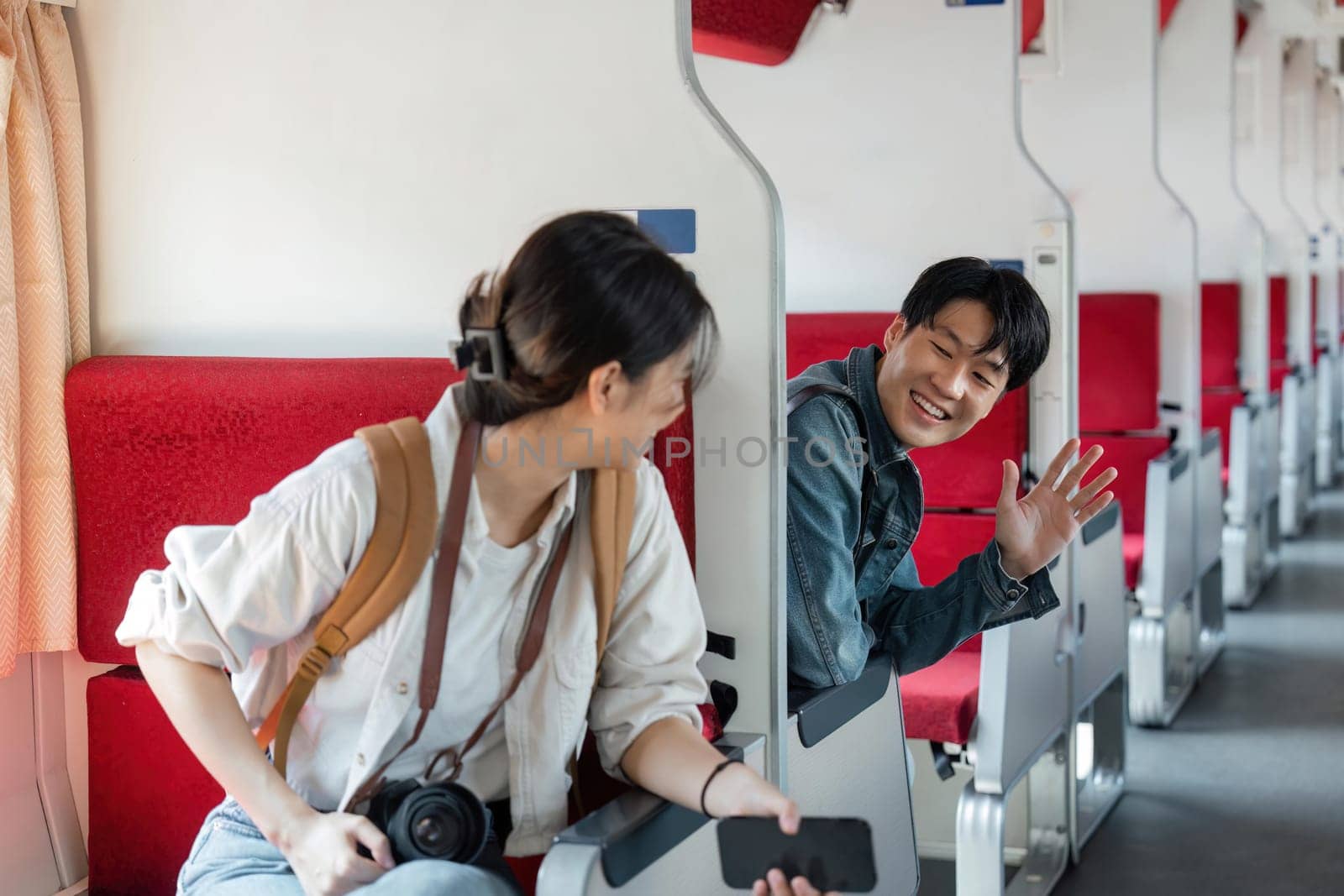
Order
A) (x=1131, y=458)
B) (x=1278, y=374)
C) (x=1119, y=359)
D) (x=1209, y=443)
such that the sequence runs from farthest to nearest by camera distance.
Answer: (x=1278, y=374), (x=1209, y=443), (x=1131, y=458), (x=1119, y=359)

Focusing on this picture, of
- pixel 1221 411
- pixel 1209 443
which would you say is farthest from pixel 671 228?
pixel 1221 411

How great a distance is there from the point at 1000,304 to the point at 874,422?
0.92ft

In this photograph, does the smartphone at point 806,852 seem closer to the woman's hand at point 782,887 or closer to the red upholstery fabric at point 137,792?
the woman's hand at point 782,887

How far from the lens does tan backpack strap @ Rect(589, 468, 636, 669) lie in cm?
161

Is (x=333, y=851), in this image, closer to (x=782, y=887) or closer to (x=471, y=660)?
(x=471, y=660)

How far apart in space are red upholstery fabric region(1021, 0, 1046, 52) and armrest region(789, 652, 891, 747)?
2198mm

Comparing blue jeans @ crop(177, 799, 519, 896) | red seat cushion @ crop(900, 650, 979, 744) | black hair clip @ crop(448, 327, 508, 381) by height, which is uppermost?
black hair clip @ crop(448, 327, 508, 381)

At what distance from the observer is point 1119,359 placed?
4.05 m

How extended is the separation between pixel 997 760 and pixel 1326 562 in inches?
192

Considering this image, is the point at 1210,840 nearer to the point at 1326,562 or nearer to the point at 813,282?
the point at 813,282

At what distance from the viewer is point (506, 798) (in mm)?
1698

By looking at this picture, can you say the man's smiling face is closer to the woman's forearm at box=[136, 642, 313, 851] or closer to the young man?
the young man

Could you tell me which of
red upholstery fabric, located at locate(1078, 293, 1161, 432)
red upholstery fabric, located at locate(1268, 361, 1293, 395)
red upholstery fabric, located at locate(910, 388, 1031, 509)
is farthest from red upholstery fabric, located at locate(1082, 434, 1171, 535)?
red upholstery fabric, located at locate(1268, 361, 1293, 395)

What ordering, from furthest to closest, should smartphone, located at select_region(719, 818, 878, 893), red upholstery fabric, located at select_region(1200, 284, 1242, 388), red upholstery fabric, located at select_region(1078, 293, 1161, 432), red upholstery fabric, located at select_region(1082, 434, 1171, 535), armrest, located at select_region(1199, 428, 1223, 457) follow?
red upholstery fabric, located at select_region(1200, 284, 1242, 388)
armrest, located at select_region(1199, 428, 1223, 457)
red upholstery fabric, located at select_region(1082, 434, 1171, 535)
red upholstery fabric, located at select_region(1078, 293, 1161, 432)
smartphone, located at select_region(719, 818, 878, 893)
